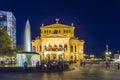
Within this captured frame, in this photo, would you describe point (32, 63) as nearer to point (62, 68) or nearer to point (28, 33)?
point (28, 33)

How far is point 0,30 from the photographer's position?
93188mm

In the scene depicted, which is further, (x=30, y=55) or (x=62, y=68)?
(x=30, y=55)

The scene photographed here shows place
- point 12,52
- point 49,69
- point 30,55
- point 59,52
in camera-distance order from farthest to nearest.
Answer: point 59,52 < point 12,52 < point 30,55 < point 49,69

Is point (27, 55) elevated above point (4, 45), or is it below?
below

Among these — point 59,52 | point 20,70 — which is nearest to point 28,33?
point 20,70

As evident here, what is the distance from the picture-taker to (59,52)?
200 m

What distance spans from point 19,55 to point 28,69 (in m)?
13.8

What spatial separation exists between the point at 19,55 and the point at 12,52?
73.6 ft

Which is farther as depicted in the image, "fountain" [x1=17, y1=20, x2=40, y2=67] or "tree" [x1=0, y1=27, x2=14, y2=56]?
"tree" [x1=0, y1=27, x2=14, y2=56]

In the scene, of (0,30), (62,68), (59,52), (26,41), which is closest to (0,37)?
(0,30)

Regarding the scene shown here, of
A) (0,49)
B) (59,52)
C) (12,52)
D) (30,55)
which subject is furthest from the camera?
(59,52)

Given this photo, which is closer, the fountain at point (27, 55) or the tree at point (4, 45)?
the fountain at point (27, 55)

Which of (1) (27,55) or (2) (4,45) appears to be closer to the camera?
(1) (27,55)

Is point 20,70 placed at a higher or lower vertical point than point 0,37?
lower
